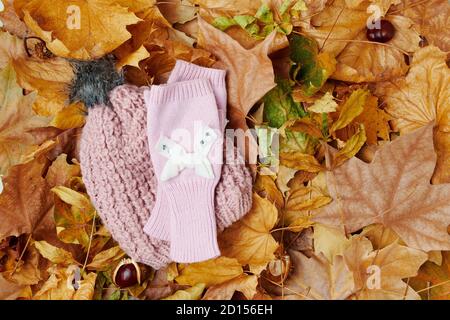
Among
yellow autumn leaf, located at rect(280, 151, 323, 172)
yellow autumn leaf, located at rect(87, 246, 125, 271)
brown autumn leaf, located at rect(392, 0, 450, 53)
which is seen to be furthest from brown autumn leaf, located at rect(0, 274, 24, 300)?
brown autumn leaf, located at rect(392, 0, 450, 53)

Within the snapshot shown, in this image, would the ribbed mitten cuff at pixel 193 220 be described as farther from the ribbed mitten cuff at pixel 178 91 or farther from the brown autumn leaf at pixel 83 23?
the brown autumn leaf at pixel 83 23

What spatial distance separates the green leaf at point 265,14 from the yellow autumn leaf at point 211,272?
39 centimetres

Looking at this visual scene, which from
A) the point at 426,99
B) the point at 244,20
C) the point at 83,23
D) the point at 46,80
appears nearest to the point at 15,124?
the point at 46,80

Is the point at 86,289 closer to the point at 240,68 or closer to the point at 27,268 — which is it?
the point at 27,268

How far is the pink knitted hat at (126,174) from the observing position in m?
0.85

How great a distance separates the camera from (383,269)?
0.87 metres

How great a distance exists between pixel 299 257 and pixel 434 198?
0.23 m

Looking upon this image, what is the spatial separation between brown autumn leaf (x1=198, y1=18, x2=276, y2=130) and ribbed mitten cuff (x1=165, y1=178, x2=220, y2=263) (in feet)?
0.40

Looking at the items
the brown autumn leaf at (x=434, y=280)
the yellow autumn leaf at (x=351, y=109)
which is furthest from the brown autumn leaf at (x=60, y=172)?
the brown autumn leaf at (x=434, y=280)

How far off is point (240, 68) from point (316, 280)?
36cm

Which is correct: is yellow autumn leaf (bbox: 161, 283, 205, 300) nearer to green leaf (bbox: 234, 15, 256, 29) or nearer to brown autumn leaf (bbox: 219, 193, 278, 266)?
brown autumn leaf (bbox: 219, 193, 278, 266)

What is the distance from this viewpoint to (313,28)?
0.91 metres
